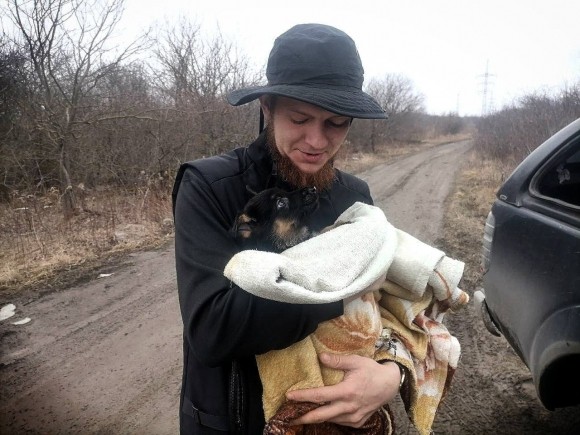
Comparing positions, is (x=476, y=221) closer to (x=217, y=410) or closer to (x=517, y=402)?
(x=517, y=402)

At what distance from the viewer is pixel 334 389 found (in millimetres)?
978

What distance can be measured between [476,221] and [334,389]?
25.4 feet

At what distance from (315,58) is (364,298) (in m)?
0.69

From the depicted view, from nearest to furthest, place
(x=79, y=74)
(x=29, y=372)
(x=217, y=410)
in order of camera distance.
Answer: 1. (x=217, y=410)
2. (x=29, y=372)
3. (x=79, y=74)

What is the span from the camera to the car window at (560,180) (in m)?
2.43

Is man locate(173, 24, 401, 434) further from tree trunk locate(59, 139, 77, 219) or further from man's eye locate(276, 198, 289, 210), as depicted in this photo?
tree trunk locate(59, 139, 77, 219)

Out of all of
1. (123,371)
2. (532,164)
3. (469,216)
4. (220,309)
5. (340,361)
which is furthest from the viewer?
(469,216)

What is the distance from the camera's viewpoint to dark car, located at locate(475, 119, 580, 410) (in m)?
1.85

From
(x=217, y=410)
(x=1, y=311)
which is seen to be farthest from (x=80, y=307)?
(x=217, y=410)

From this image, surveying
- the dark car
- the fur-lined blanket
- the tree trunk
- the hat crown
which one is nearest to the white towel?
the fur-lined blanket

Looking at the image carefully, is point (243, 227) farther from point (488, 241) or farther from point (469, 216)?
point (469, 216)

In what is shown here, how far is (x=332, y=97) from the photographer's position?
1055 mm

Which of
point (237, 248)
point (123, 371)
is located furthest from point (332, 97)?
point (123, 371)

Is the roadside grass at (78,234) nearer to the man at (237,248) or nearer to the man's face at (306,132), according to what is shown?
the man at (237,248)
